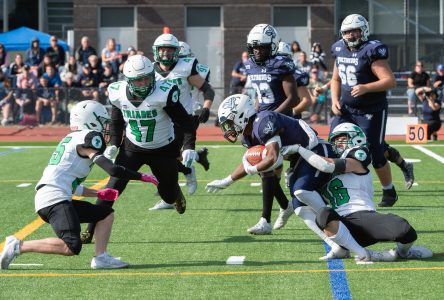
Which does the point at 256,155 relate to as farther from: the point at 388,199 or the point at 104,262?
the point at 388,199

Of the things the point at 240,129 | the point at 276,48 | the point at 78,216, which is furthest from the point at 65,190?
the point at 276,48

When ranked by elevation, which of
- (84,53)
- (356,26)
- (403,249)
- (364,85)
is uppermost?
(356,26)

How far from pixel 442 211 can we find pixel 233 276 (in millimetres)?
3859

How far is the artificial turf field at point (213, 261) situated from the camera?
7000 mm

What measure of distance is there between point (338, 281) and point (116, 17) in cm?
2293

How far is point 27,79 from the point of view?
2358 cm

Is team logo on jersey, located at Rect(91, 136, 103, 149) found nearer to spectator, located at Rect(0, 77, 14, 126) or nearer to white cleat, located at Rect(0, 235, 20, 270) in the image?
white cleat, located at Rect(0, 235, 20, 270)

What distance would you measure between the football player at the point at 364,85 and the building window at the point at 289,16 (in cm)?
1817

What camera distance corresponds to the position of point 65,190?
7965 millimetres

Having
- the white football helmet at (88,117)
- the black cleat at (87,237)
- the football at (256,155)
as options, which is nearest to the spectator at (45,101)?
the black cleat at (87,237)

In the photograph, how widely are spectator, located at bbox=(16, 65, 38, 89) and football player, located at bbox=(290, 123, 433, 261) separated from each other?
16005 millimetres

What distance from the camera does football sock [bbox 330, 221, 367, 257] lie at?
7840 millimetres

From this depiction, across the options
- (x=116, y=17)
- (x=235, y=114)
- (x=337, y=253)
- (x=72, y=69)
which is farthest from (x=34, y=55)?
(x=337, y=253)

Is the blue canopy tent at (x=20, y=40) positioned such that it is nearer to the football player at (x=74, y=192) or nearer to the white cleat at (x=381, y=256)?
the football player at (x=74, y=192)
